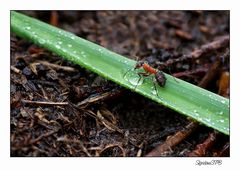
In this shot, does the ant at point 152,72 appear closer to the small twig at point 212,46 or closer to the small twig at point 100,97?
the small twig at point 100,97

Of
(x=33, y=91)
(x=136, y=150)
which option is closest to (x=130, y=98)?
(x=136, y=150)

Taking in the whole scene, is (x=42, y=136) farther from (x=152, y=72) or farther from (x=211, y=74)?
(x=211, y=74)

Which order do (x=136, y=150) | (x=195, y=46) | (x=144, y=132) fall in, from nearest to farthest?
(x=136, y=150) < (x=144, y=132) < (x=195, y=46)

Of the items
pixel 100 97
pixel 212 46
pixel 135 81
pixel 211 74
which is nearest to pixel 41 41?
pixel 100 97

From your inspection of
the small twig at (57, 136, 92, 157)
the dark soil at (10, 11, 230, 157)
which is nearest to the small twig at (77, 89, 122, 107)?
the dark soil at (10, 11, 230, 157)

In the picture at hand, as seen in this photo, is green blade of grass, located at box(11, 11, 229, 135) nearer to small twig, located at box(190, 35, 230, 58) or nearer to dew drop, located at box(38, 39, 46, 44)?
dew drop, located at box(38, 39, 46, 44)
